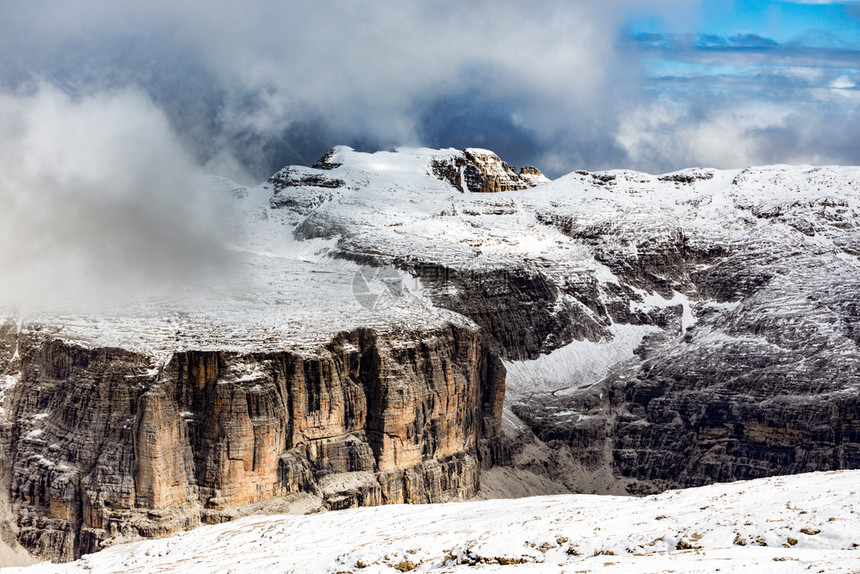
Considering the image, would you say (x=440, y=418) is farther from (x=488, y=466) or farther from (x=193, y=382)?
(x=193, y=382)

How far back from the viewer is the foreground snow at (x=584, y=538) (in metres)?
69.6

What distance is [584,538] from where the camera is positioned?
8175cm

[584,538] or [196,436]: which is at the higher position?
[196,436]

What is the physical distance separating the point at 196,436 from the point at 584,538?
78.7m

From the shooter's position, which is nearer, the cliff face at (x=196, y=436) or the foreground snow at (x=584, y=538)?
the foreground snow at (x=584, y=538)

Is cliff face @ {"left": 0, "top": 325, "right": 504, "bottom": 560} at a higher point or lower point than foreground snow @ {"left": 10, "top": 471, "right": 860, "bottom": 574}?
higher

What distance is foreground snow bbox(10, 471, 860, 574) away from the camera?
228 ft

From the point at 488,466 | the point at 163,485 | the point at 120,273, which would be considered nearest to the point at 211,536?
the point at 163,485

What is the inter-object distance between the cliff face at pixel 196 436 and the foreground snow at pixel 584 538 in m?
17.0

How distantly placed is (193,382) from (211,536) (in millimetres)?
24486

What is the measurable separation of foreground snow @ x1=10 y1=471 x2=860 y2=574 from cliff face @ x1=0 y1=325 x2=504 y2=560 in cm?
1699

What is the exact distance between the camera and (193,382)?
150375 millimetres

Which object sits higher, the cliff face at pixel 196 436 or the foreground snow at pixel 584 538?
the cliff face at pixel 196 436

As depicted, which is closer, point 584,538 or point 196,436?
point 584,538
